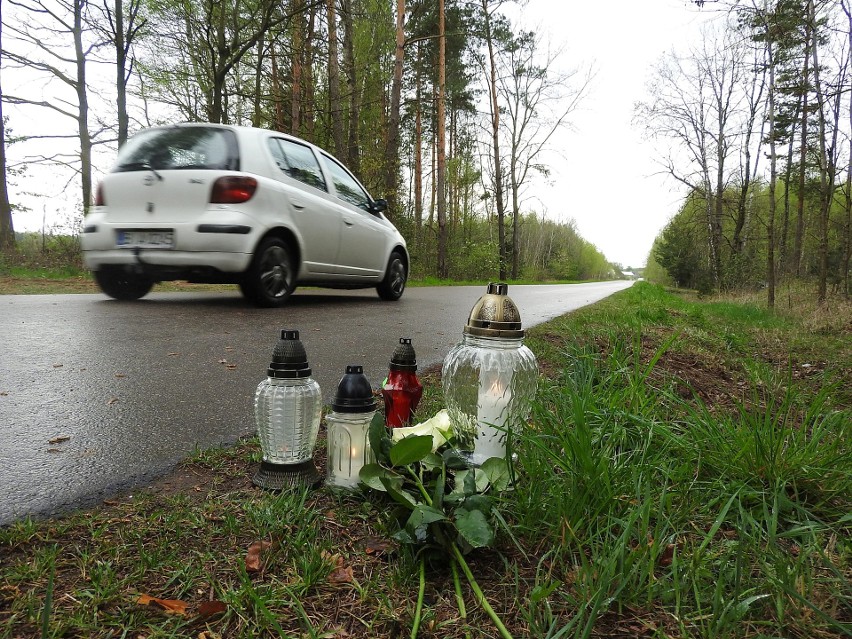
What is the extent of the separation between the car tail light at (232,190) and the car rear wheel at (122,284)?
163cm

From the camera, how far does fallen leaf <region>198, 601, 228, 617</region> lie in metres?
1.00

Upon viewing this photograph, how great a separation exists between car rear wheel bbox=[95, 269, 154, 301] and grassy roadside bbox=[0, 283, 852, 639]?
5357mm

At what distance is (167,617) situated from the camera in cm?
99

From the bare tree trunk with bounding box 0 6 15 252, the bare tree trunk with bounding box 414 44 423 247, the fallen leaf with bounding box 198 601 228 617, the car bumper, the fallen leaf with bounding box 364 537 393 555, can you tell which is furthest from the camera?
the bare tree trunk with bounding box 414 44 423 247

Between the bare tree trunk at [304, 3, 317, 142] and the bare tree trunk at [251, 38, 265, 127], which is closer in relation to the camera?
the bare tree trunk at [251, 38, 265, 127]

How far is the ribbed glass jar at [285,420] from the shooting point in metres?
1.56

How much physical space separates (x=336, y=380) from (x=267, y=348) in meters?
0.92

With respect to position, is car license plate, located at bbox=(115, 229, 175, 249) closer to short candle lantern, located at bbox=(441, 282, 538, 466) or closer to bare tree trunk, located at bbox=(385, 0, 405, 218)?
short candle lantern, located at bbox=(441, 282, 538, 466)

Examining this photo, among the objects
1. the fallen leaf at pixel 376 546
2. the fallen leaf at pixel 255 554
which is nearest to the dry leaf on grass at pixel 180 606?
the fallen leaf at pixel 255 554

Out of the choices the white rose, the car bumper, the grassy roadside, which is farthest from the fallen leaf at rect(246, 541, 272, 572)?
the car bumper

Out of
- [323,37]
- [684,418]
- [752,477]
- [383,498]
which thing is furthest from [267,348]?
[323,37]

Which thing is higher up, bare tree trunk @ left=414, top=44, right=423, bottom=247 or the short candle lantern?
bare tree trunk @ left=414, top=44, right=423, bottom=247

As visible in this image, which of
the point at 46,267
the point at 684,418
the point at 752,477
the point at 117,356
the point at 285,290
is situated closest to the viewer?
the point at 752,477

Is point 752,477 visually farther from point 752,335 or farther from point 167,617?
point 752,335
